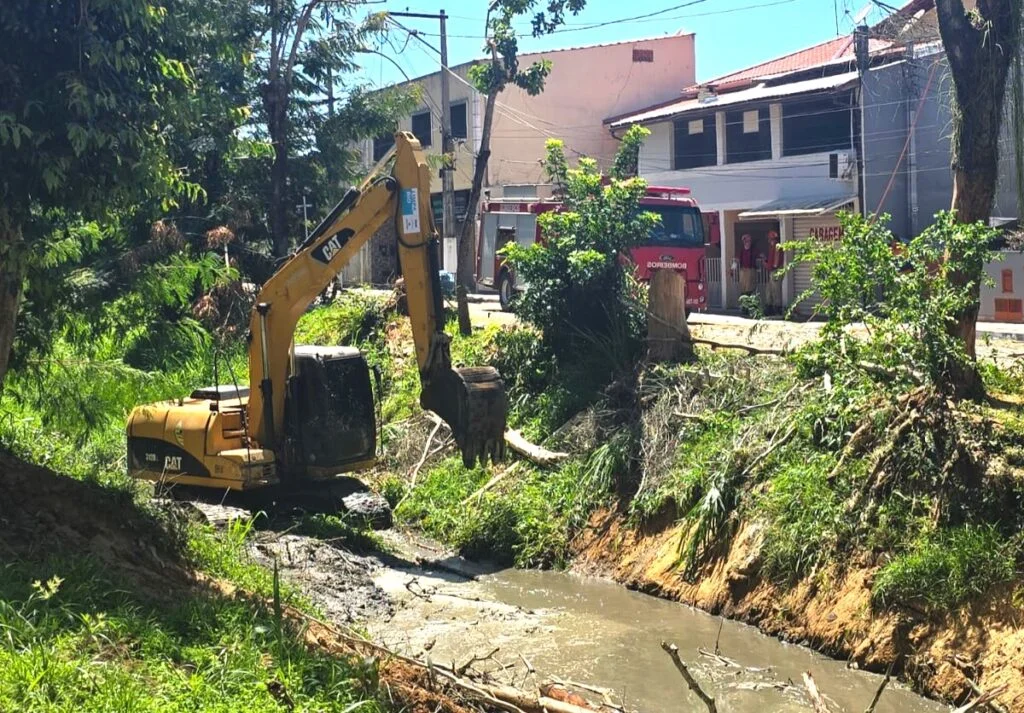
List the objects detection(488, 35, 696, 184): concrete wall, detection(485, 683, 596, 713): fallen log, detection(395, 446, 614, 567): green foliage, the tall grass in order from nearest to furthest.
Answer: the tall grass < detection(485, 683, 596, 713): fallen log < detection(395, 446, 614, 567): green foliage < detection(488, 35, 696, 184): concrete wall

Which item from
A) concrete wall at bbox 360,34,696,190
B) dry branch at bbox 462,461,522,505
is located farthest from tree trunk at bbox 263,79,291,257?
concrete wall at bbox 360,34,696,190

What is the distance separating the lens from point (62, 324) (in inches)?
446

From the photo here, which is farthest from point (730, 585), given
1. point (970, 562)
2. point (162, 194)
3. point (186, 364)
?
point (186, 364)

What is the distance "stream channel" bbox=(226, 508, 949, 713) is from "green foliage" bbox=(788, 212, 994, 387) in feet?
10.3

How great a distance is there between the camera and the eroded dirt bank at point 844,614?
934 centimetres

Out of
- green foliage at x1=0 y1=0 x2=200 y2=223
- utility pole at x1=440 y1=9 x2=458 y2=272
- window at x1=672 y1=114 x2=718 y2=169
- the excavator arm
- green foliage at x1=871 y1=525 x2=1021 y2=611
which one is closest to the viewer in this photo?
green foliage at x1=0 y1=0 x2=200 y2=223

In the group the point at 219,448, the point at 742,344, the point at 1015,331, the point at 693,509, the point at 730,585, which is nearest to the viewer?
the point at 730,585

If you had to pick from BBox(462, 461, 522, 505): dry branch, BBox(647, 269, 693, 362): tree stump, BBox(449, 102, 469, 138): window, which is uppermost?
BBox(449, 102, 469, 138): window

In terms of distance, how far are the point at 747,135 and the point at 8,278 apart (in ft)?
83.8

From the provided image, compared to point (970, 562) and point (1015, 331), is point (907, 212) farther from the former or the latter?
point (970, 562)

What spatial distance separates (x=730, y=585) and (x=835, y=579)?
1266 mm

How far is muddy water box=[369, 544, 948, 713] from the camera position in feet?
31.3

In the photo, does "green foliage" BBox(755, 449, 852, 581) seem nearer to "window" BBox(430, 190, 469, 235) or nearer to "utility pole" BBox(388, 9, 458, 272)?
"utility pole" BBox(388, 9, 458, 272)

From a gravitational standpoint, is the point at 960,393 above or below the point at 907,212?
below
